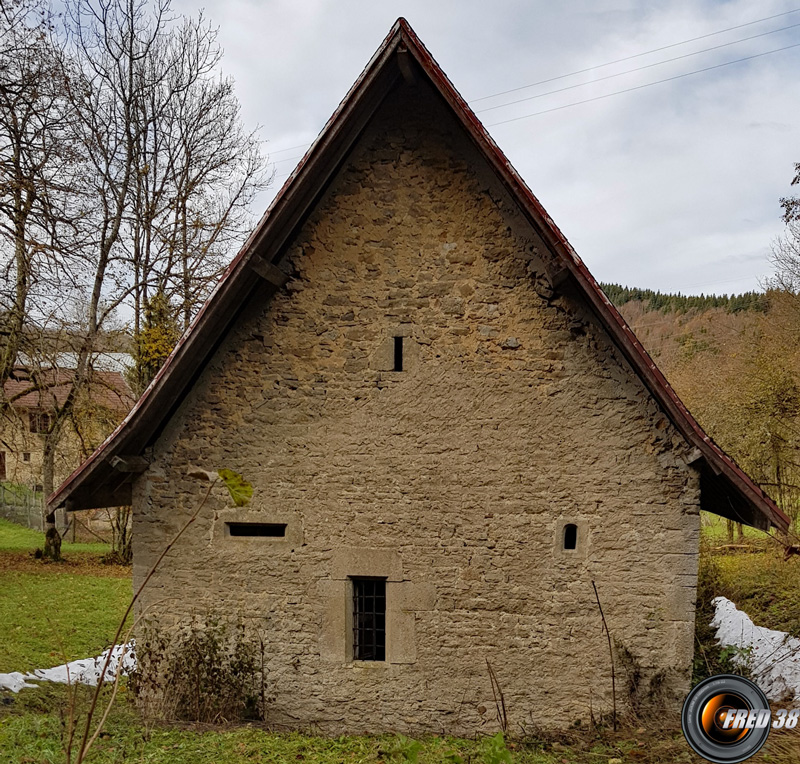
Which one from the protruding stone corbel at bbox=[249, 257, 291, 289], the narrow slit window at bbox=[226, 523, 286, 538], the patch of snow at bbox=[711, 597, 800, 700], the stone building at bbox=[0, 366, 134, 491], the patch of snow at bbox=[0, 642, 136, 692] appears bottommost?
the patch of snow at bbox=[0, 642, 136, 692]

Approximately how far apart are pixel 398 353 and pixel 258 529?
2.44m

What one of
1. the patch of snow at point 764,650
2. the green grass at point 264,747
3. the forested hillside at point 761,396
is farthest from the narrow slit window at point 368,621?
the forested hillside at point 761,396

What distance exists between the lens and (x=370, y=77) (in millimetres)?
5168

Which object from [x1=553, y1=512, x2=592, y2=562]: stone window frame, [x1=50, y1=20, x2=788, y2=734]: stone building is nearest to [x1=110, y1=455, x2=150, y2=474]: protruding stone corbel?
[x1=50, y1=20, x2=788, y2=734]: stone building

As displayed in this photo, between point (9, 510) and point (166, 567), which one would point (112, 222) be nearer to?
point (166, 567)

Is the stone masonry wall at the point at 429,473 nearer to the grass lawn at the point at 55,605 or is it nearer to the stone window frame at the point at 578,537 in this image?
the stone window frame at the point at 578,537

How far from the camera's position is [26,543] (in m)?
19.6

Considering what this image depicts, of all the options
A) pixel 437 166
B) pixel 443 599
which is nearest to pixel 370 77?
pixel 437 166

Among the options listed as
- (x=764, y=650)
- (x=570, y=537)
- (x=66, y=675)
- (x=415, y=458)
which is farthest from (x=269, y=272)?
(x=764, y=650)

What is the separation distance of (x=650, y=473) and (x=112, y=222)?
16191mm

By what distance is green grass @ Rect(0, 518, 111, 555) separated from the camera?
732 inches

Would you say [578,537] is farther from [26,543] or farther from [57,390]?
[26,543]

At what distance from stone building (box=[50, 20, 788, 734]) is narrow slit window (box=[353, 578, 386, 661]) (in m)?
0.02

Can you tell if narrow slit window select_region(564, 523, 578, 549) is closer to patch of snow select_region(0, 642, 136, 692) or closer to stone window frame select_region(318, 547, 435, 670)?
stone window frame select_region(318, 547, 435, 670)
